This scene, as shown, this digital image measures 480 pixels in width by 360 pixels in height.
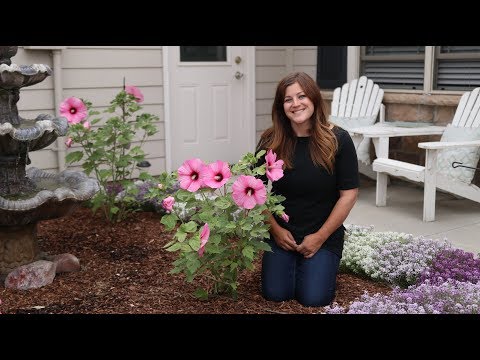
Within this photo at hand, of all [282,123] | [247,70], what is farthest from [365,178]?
[282,123]

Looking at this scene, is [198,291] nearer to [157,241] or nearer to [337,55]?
[157,241]

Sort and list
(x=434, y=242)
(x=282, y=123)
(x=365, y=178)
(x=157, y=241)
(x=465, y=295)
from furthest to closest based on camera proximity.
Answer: (x=365, y=178), (x=157, y=241), (x=434, y=242), (x=282, y=123), (x=465, y=295)

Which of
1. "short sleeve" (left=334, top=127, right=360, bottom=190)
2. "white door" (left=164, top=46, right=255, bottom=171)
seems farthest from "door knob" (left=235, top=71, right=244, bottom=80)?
"short sleeve" (left=334, top=127, right=360, bottom=190)

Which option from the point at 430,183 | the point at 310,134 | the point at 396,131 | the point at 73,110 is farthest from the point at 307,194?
the point at 396,131

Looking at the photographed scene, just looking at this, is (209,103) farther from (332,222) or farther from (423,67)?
(332,222)

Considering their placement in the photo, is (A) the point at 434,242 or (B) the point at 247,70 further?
(B) the point at 247,70

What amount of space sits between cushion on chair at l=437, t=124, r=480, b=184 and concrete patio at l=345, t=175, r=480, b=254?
31cm

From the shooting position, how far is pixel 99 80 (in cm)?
605

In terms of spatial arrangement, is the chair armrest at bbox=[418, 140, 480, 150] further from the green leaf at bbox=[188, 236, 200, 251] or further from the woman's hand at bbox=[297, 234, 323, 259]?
the green leaf at bbox=[188, 236, 200, 251]

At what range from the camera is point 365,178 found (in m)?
6.53

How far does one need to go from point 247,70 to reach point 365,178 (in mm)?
1796

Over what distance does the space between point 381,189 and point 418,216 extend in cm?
46

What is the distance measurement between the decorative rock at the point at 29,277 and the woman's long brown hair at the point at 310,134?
4.41 ft

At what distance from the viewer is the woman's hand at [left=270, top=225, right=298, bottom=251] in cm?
304
